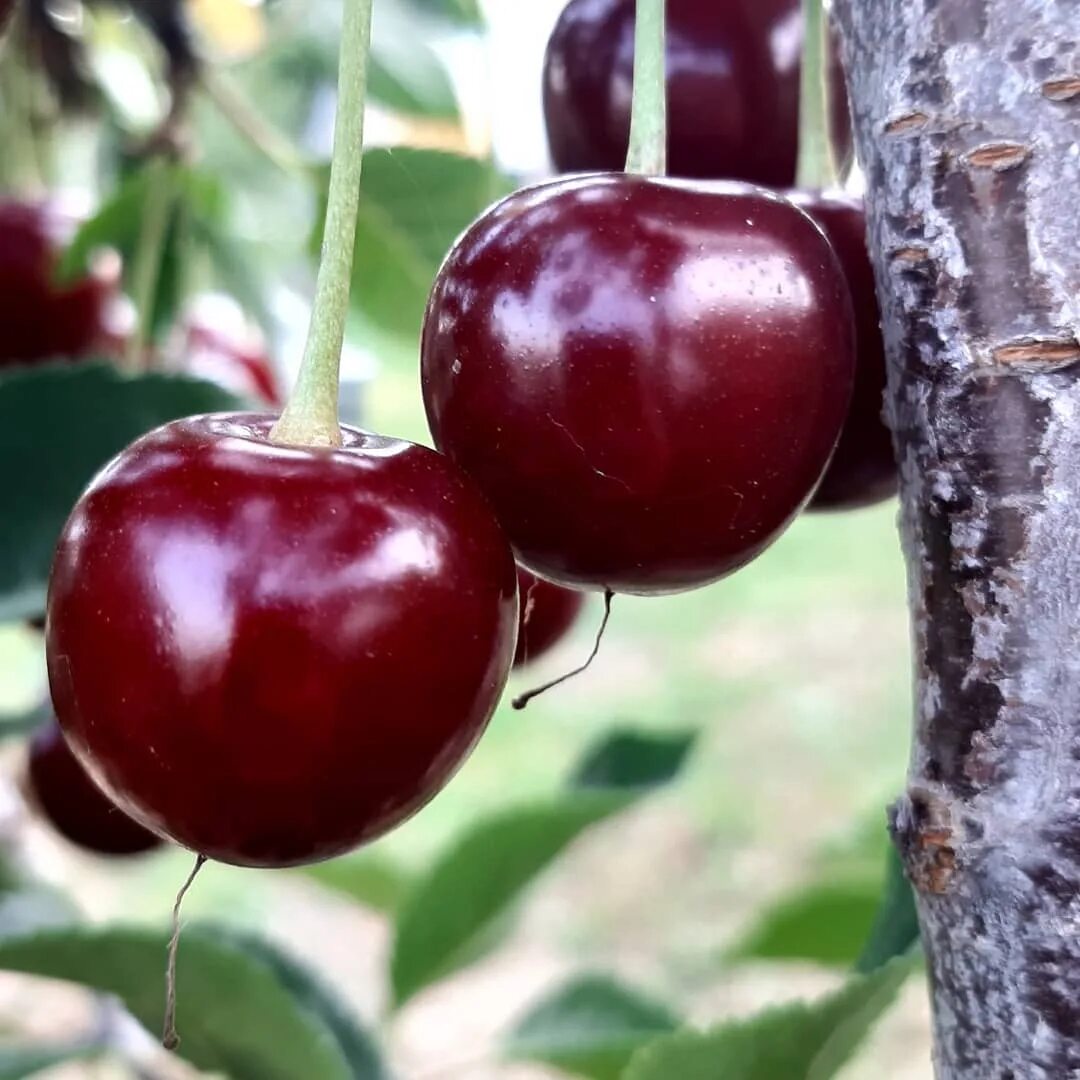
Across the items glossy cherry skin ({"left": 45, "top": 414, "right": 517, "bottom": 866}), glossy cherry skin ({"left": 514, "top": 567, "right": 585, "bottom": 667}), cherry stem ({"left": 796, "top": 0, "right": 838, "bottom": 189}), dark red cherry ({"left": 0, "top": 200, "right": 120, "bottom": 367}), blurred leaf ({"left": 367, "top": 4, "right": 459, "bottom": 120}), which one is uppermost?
blurred leaf ({"left": 367, "top": 4, "right": 459, "bottom": 120})

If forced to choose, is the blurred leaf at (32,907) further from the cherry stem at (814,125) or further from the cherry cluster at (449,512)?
the cherry stem at (814,125)

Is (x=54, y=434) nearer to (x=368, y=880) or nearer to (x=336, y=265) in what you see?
(x=336, y=265)

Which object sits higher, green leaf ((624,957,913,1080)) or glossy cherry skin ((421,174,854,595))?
glossy cherry skin ((421,174,854,595))

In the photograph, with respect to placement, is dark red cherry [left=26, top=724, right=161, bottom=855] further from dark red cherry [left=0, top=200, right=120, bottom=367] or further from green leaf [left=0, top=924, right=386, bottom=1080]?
dark red cherry [left=0, top=200, right=120, bottom=367]

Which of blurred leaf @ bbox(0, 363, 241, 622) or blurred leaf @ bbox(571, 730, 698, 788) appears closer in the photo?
blurred leaf @ bbox(0, 363, 241, 622)

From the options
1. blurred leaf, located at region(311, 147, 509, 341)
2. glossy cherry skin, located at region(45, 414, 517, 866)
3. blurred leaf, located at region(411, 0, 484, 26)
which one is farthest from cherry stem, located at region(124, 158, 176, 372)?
glossy cherry skin, located at region(45, 414, 517, 866)

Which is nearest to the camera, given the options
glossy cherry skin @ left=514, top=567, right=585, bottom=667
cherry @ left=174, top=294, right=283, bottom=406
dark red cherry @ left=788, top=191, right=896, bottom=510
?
dark red cherry @ left=788, top=191, right=896, bottom=510

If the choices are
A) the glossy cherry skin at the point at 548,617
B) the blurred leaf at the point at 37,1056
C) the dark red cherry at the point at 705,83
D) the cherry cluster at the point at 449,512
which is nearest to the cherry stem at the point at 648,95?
the cherry cluster at the point at 449,512

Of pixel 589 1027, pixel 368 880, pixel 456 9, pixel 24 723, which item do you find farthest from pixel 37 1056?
pixel 456 9
